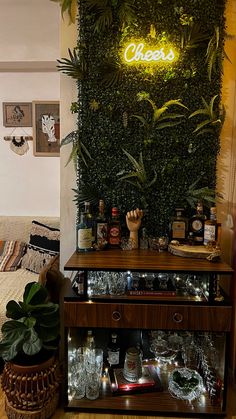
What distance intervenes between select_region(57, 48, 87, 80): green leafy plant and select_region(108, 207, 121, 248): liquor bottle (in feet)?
3.05

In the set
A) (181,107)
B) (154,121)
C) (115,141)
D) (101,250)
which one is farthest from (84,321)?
(181,107)

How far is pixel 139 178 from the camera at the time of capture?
213 cm

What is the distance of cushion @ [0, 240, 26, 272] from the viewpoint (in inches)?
115

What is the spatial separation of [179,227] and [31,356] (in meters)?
1.20

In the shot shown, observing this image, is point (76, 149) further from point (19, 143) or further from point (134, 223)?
point (19, 143)

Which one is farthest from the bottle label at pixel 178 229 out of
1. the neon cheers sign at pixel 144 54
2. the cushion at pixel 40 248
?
the cushion at pixel 40 248

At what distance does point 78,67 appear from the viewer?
2076mm

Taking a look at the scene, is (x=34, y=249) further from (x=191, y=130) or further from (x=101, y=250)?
(x=191, y=130)

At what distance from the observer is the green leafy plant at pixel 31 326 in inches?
63.9

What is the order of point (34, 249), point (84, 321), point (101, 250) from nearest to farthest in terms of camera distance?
point (84, 321)
point (101, 250)
point (34, 249)

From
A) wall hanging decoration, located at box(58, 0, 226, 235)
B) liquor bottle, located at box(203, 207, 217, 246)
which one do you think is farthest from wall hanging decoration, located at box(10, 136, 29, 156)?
liquor bottle, located at box(203, 207, 217, 246)

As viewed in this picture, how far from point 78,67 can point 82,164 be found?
2.10ft

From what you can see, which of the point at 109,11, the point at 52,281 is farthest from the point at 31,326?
the point at 109,11

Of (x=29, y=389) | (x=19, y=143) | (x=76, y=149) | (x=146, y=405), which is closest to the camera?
(x=29, y=389)
